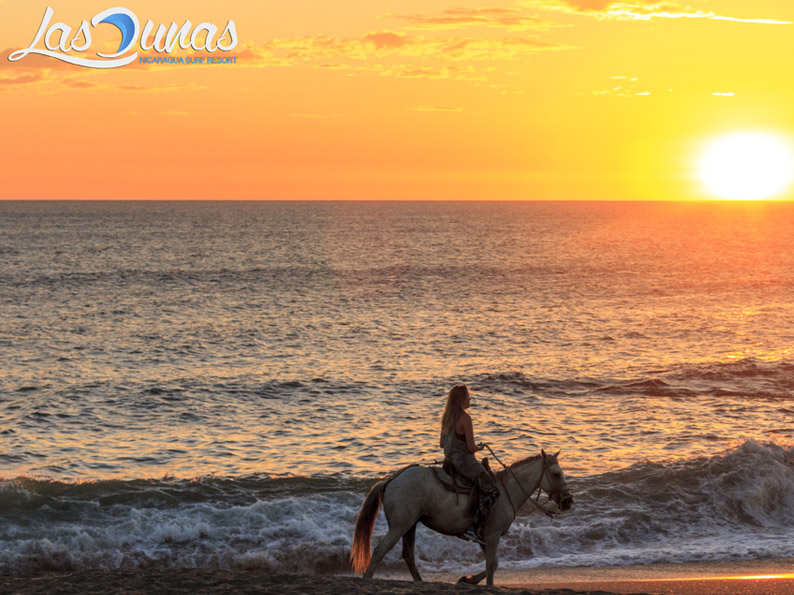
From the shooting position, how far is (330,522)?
15430mm

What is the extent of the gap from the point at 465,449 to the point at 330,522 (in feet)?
17.2

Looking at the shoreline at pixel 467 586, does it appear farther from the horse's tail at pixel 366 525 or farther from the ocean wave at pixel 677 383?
the ocean wave at pixel 677 383

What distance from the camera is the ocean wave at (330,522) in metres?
14.1

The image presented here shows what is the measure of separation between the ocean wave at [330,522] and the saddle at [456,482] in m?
3.14

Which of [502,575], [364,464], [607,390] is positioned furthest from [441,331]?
[502,575]

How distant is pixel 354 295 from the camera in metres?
55.4

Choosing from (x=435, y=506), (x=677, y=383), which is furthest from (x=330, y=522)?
(x=677, y=383)

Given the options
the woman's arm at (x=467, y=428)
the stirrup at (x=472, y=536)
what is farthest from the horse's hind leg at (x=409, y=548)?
the woman's arm at (x=467, y=428)

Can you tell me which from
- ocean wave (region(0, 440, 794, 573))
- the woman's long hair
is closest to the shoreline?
ocean wave (region(0, 440, 794, 573))

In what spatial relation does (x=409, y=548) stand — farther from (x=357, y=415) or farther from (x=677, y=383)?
(x=677, y=383)

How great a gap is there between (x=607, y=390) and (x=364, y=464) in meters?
10.7

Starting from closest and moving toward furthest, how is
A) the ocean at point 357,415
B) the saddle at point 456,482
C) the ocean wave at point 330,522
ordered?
the saddle at point 456,482
the ocean wave at point 330,522
the ocean at point 357,415

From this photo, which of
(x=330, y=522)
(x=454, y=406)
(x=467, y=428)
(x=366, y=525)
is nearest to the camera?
(x=454, y=406)

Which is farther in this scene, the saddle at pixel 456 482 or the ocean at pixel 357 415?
the ocean at pixel 357 415
